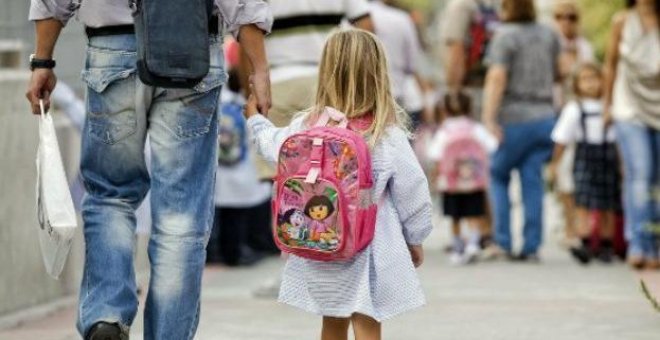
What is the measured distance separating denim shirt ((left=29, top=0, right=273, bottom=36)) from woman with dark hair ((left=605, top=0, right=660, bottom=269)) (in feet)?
19.9

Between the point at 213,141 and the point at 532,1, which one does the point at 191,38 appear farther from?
the point at 532,1

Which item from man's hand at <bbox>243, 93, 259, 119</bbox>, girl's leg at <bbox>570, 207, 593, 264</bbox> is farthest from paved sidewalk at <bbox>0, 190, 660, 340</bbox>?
man's hand at <bbox>243, 93, 259, 119</bbox>

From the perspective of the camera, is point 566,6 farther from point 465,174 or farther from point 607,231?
point 607,231

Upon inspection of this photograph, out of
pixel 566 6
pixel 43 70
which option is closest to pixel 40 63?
pixel 43 70

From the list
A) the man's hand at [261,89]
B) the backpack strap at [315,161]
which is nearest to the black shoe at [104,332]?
the backpack strap at [315,161]

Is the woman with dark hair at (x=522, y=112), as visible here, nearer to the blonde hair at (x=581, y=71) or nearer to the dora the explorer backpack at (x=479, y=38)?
the blonde hair at (x=581, y=71)

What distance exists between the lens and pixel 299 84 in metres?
9.69

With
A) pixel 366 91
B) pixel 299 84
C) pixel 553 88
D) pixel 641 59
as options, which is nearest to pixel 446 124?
pixel 553 88

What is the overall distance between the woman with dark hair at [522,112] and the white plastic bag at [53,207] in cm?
705

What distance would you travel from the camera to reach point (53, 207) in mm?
6277

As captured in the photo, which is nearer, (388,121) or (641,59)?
(388,121)

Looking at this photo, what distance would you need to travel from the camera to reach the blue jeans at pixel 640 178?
12352mm

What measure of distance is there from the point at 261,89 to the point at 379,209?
0.57 m

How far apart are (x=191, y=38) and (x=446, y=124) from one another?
25.6ft
